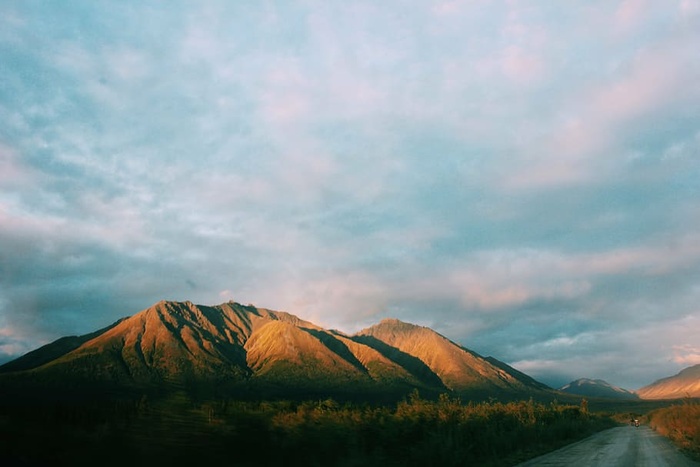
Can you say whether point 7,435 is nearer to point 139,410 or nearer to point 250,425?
point 139,410

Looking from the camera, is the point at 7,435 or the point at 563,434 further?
the point at 563,434

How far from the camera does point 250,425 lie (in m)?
13.0

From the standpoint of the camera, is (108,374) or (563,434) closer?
(563,434)

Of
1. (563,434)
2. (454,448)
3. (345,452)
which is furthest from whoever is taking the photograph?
(563,434)

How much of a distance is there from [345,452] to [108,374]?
21015 centimetres

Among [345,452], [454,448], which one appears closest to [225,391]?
[345,452]

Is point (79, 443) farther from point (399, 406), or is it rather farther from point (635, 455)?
point (635, 455)

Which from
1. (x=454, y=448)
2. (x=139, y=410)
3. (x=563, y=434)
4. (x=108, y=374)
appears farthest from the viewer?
(x=108, y=374)

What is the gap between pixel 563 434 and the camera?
45.9 m

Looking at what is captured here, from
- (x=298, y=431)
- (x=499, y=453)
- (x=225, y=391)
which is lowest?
(x=499, y=453)

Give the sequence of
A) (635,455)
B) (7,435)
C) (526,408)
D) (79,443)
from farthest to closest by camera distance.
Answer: (526,408), (635,455), (79,443), (7,435)

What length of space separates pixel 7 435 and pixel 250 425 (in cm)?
584

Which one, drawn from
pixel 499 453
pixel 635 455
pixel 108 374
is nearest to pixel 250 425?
pixel 499 453

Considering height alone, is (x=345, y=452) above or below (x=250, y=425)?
below
